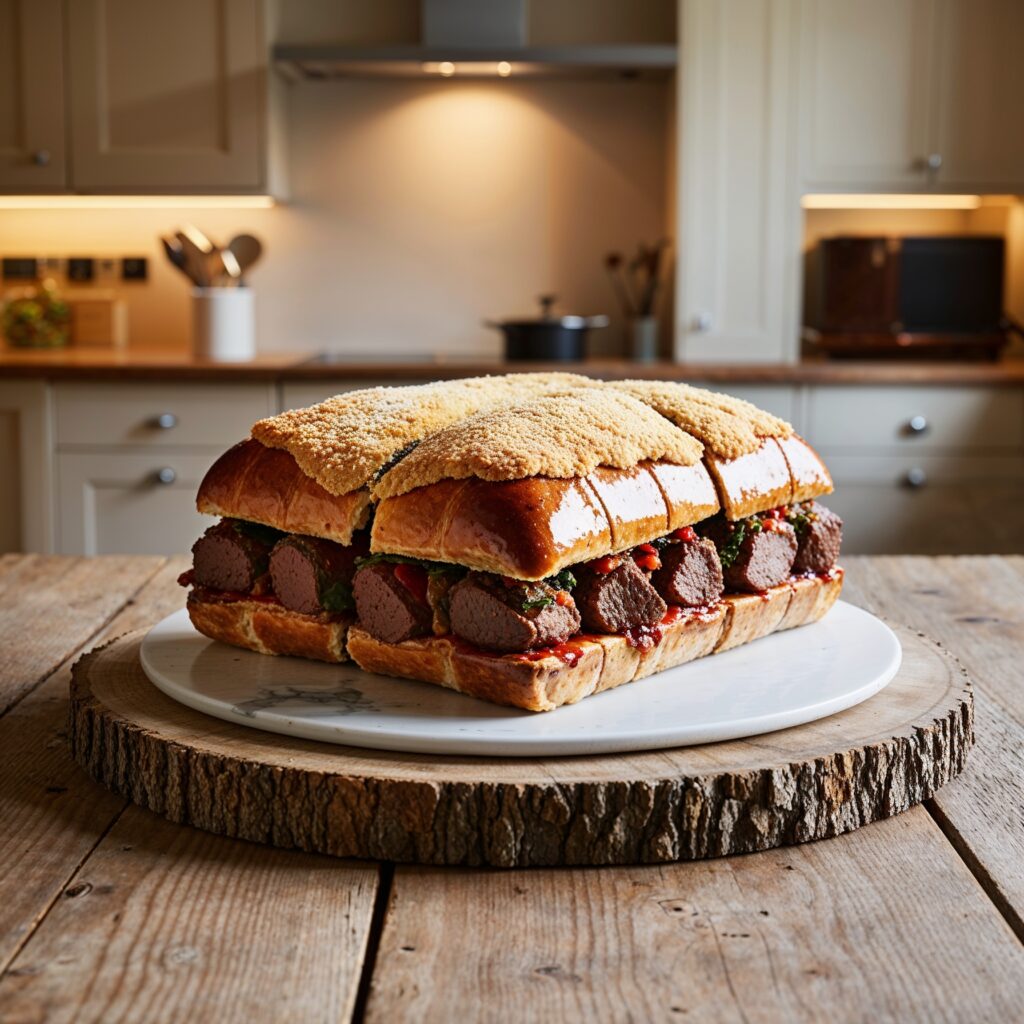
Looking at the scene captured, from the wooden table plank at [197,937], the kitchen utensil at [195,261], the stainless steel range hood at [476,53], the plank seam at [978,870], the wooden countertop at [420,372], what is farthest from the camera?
the kitchen utensil at [195,261]

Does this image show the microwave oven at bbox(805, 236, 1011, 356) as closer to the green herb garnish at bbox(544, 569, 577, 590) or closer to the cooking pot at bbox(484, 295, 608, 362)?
the cooking pot at bbox(484, 295, 608, 362)

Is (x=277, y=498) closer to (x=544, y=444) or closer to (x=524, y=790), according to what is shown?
(x=544, y=444)

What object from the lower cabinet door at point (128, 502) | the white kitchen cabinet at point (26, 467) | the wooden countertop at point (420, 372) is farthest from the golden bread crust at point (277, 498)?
the white kitchen cabinet at point (26, 467)

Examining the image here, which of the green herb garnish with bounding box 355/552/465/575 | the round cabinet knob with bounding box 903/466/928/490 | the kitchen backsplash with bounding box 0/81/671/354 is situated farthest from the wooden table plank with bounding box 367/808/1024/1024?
the kitchen backsplash with bounding box 0/81/671/354

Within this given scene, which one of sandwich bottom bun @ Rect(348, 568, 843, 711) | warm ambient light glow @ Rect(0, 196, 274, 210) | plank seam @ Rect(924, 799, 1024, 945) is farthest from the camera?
warm ambient light glow @ Rect(0, 196, 274, 210)

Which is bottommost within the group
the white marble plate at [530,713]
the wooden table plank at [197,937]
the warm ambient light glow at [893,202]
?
the wooden table plank at [197,937]

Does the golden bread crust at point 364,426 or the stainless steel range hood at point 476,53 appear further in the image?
the stainless steel range hood at point 476,53

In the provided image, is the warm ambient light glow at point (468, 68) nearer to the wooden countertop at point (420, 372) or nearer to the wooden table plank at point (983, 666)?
the wooden countertop at point (420, 372)
